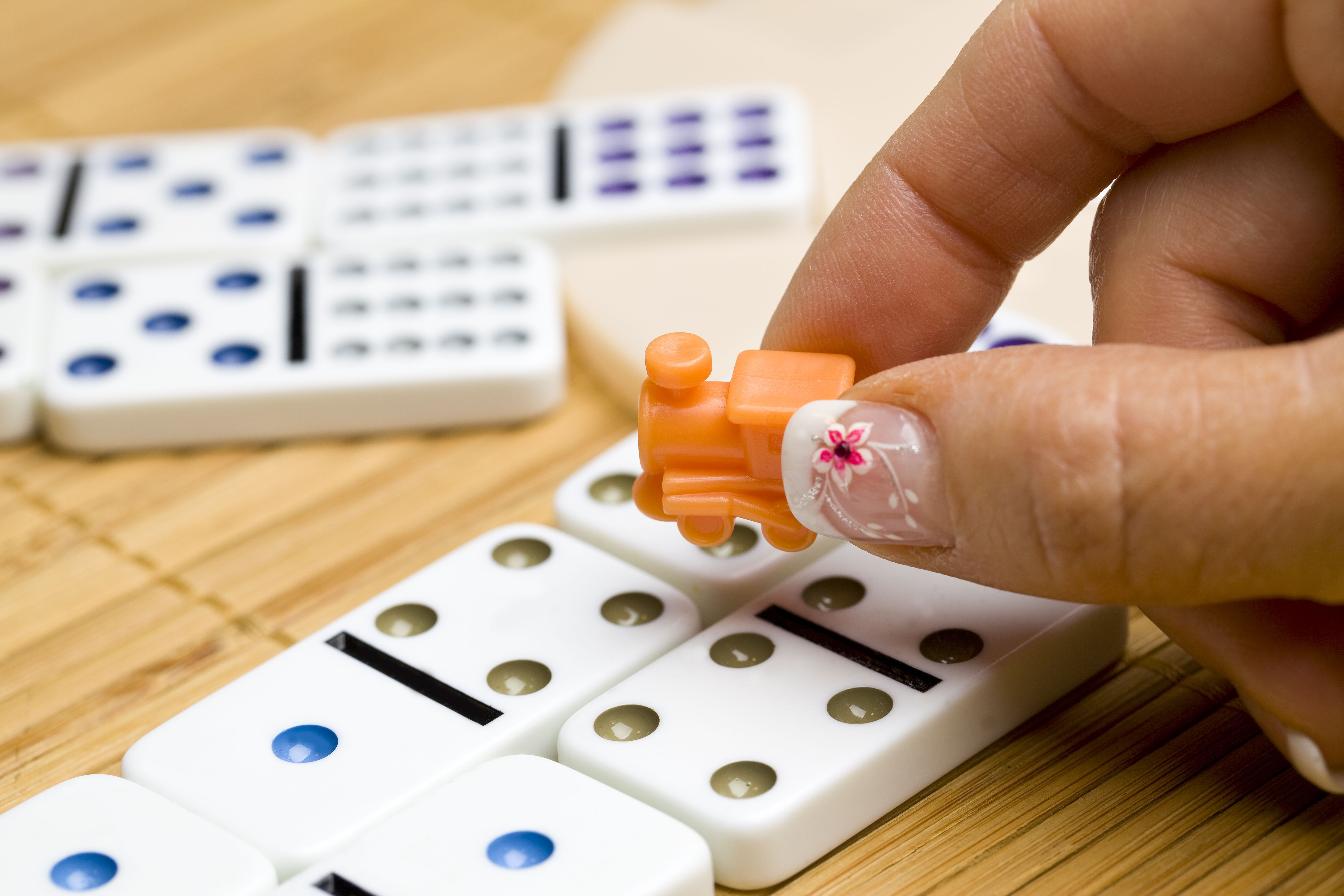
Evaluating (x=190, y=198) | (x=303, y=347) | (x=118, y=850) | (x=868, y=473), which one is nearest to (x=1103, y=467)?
(x=868, y=473)

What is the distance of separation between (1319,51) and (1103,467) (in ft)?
0.46

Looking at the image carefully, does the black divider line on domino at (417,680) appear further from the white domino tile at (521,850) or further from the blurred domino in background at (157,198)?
the blurred domino in background at (157,198)

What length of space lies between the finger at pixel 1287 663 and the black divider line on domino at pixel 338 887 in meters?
0.27

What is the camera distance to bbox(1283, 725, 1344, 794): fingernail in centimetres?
43

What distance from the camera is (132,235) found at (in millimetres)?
787

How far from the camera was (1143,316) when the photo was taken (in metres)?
0.49

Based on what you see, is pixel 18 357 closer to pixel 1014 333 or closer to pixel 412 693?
pixel 412 693

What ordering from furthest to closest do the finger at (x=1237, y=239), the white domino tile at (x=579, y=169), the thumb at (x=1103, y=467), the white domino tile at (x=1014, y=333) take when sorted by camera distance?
the white domino tile at (x=579, y=169), the white domino tile at (x=1014, y=333), the finger at (x=1237, y=239), the thumb at (x=1103, y=467)

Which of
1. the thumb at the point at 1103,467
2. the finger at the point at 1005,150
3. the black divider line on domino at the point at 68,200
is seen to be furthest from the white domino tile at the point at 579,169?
the thumb at the point at 1103,467

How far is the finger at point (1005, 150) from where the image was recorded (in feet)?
1.47

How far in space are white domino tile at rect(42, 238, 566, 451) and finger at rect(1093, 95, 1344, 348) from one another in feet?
0.96

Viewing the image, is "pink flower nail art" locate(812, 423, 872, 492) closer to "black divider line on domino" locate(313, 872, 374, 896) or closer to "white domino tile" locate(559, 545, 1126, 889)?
"white domino tile" locate(559, 545, 1126, 889)

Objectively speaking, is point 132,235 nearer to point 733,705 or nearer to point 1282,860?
point 733,705

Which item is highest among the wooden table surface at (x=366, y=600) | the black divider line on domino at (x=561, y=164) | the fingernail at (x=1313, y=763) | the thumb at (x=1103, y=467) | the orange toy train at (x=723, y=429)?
the thumb at (x=1103, y=467)
